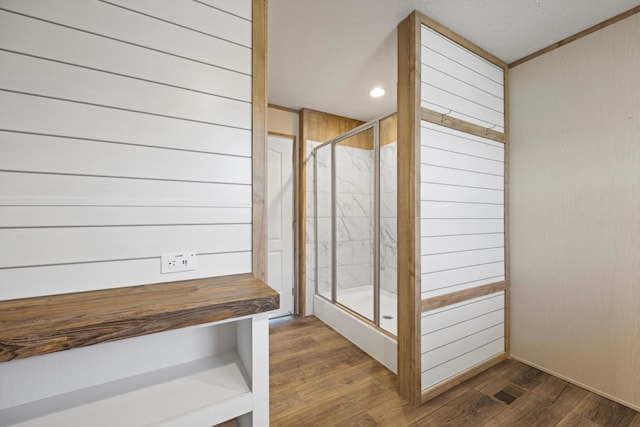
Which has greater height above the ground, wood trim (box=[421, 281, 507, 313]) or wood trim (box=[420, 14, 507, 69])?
wood trim (box=[420, 14, 507, 69])

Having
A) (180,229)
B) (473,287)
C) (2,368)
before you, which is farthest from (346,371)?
(2,368)

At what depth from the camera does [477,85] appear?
2.04 meters

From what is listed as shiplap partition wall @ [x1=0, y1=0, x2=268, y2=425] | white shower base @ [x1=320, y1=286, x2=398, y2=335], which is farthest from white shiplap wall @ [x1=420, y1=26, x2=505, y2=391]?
shiplap partition wall @ [x1=0, y1=0, x2=268, y2=425]

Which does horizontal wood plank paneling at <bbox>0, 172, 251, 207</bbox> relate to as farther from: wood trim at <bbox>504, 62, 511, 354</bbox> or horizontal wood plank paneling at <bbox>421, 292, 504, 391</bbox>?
wood trim at <bbox>504, 62, 511, 354</bbox>

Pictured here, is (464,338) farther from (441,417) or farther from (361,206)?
(361,206)

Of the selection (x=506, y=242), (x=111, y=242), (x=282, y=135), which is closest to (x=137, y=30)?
(x=111, y=242)

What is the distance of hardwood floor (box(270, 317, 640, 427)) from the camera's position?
5.01 ft

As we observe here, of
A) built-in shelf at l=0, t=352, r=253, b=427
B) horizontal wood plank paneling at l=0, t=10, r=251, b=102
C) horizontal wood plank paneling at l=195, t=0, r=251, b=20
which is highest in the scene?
horizontal wood plank paneling at l=195, t=0, r=251, b=20

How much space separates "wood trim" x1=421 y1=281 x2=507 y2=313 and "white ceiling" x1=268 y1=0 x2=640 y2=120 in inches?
74.3

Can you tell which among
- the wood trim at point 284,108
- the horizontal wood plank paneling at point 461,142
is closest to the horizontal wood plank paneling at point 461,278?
the horizontal wood plank paneling at point 461,142

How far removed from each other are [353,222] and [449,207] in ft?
4.37

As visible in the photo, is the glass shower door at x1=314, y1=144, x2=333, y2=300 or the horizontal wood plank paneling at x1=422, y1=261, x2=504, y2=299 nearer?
the horizontal wood plank paneling at x1=422, y1=261, x2=504, y2=299

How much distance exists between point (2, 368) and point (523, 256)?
303 cm

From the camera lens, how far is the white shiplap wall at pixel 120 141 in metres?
0.89
